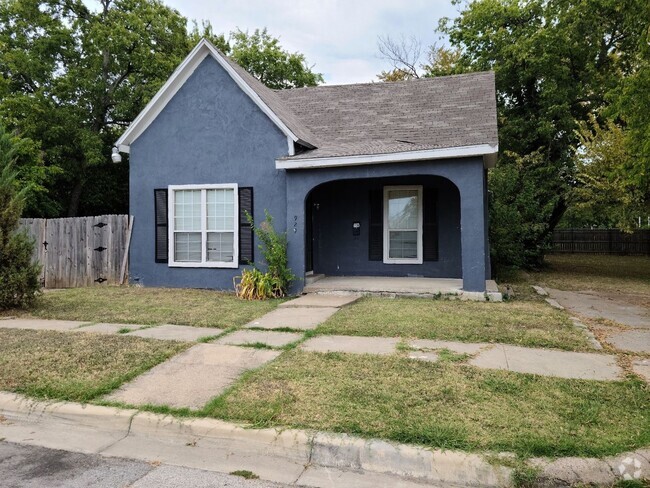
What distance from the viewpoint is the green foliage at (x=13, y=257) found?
7.83 metres

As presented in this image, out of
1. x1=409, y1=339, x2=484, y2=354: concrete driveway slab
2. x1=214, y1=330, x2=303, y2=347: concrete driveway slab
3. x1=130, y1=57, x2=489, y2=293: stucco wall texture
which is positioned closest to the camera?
x1=409, y1=339, x2=484, y2=354: concrete driveway slab

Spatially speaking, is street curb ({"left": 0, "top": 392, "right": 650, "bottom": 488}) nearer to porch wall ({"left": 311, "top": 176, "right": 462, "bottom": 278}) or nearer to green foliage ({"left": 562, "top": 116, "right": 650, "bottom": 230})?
A: porch wall ({"left": 311, "top": 176, "right": 462, "bottom": 278})

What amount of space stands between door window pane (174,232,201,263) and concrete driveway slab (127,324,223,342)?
4169mm

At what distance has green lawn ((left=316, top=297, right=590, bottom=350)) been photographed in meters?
5.93

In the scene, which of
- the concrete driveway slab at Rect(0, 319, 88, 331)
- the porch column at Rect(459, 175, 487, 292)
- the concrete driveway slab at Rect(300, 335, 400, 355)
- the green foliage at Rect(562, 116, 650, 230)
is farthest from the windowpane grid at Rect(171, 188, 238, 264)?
the green foliage at Rect(562, 116, 650, 230)

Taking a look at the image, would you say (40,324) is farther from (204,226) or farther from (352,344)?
(352,344)

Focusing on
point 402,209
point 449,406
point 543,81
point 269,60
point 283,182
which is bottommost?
point 449,406

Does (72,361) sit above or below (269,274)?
below

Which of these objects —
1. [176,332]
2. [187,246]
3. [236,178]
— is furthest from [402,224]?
[176,332]

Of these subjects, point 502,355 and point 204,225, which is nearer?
point 502,355

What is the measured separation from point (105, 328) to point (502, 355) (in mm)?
5289

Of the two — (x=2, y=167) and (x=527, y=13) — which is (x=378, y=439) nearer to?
(x=2, y=167)

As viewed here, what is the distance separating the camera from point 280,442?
Answer: 10.7 ft

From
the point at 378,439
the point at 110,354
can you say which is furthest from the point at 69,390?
the point at 378,439
